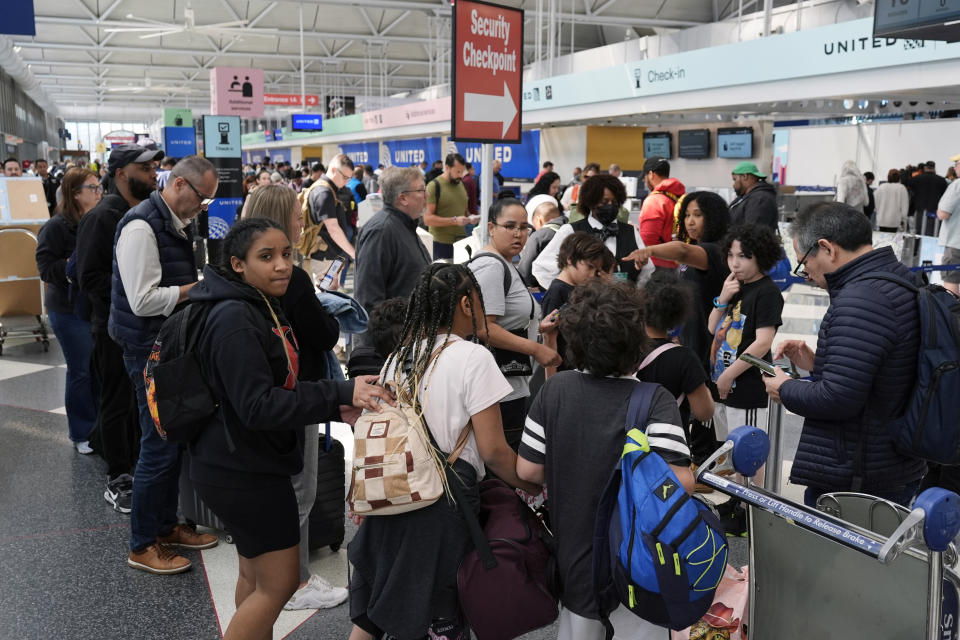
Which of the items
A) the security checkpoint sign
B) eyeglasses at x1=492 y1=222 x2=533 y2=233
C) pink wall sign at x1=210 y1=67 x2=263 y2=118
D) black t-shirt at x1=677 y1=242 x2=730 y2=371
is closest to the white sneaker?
eyeglasses at x1=492 y1=222 x2=533 y2=233

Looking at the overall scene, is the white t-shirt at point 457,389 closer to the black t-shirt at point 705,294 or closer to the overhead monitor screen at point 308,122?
the black t-shirt at point 705,294

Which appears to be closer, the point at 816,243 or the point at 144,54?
the point at 816,243

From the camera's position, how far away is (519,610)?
78.7 inches

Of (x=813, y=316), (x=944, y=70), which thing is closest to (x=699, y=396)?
(x=944, y=70)

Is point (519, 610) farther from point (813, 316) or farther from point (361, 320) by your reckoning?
point (813, 316)

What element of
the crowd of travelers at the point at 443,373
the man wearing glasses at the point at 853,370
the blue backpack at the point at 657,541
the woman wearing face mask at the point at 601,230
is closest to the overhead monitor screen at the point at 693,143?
the woman wearing face mask at the point at 601,230

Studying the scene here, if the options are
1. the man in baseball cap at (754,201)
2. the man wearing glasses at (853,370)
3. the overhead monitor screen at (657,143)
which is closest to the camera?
the man wearing glasses at (853,370)

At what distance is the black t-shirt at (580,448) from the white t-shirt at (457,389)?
0.14 metres

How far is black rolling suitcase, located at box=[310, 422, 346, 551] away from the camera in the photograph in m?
3.33

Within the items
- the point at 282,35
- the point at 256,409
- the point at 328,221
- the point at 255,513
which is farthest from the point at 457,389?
the point at 282,35

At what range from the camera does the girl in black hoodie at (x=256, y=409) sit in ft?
6.82

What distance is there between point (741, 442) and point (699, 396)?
1.11 meters

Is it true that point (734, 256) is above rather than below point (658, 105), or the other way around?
below

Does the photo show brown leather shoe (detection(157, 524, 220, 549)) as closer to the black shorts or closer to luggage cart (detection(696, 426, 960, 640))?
the black shorts
